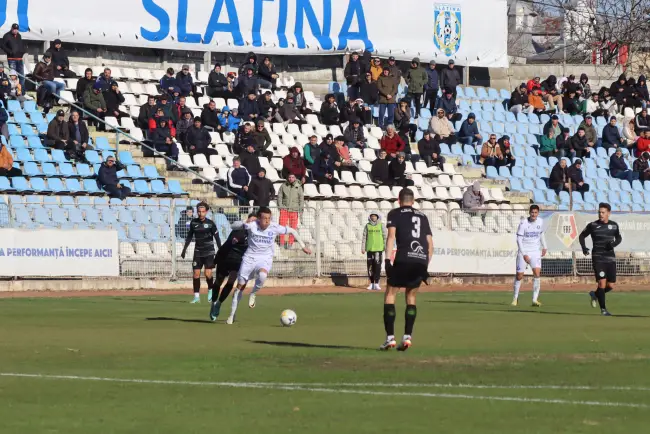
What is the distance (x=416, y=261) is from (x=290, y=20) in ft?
92.5

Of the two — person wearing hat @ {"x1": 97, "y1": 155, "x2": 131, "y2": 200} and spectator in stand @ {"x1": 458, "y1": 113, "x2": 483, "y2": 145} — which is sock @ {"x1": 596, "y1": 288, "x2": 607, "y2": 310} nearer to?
person wearing hat @ {"x1": 97, "y1": 155, "x2": 131, "y2": 200}

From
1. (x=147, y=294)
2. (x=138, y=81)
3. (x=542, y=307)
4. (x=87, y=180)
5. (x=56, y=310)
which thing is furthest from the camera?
(x=138, y=81)

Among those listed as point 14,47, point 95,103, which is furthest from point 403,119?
point 14,47

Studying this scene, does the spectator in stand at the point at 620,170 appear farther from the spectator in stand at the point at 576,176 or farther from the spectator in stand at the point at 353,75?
the spectator in stand at the point at 353,75

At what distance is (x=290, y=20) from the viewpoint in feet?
144

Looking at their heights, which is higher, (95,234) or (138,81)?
(138,81)

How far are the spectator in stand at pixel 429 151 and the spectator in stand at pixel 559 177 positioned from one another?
342 centimetres

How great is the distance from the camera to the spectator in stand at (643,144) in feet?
146

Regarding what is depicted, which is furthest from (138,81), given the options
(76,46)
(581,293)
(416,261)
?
(416,261)

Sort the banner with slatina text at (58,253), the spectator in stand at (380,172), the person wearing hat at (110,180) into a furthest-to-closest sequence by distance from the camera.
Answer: the spectator in stand at (380,172)
the person wearing hat at (110,180)
the banner with slatina text at (58,253)

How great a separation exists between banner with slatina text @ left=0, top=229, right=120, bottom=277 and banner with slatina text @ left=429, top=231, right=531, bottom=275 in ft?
28.9

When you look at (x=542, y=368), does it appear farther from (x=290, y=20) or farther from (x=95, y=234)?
(x=290, y=20)

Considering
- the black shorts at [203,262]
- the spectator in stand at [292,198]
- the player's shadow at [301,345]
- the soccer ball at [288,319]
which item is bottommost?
the player's shadow at [301,345]

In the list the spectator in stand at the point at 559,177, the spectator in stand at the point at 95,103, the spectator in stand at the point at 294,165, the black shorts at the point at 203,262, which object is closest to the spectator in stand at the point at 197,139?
the spectator in stand at the point at 294,165
